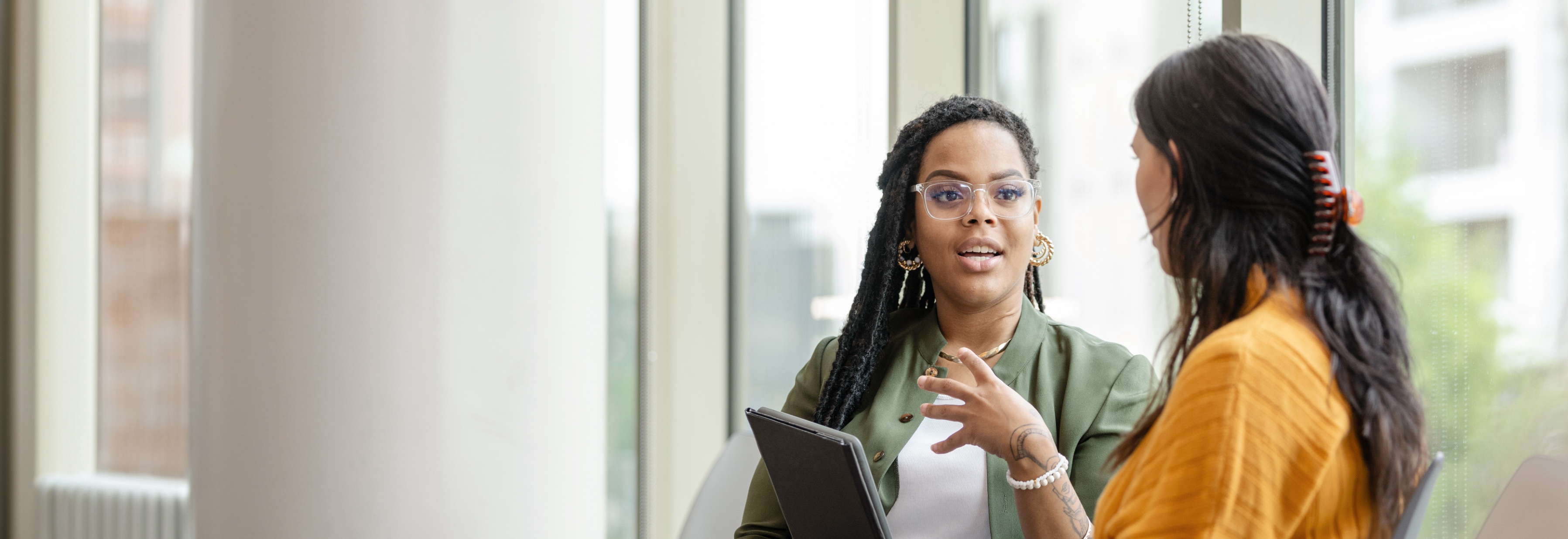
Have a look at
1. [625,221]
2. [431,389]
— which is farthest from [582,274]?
[625,221]

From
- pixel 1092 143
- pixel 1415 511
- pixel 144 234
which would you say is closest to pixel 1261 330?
pixel 1415 511

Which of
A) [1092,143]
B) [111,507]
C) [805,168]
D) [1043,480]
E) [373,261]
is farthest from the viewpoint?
[111,507]

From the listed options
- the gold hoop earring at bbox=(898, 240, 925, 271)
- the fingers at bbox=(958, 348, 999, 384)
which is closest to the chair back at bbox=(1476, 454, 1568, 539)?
the fingers at bbox=(958, 348, 999, 384)

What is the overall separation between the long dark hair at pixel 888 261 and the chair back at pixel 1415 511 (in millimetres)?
950

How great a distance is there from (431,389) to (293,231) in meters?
0.42

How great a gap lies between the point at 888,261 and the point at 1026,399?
1.17 feet

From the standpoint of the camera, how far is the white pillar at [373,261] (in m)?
2.05

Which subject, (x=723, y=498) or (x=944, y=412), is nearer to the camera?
(x=944, y=412)

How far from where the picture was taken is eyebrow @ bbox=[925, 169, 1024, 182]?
1.80 meters

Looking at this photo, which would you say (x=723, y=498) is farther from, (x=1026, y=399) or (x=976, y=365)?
(x=976, y=365)

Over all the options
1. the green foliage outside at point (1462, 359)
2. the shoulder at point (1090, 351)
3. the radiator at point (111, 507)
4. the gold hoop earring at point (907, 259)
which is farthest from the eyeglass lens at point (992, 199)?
the radiator at point (111, 507)

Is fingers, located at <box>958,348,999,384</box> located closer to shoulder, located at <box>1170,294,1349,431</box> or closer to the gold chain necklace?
shoulder, located at <box>1170,294,1349,431</box>

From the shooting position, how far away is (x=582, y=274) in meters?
2.28

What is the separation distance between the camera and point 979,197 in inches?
70.3
